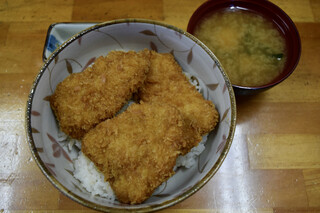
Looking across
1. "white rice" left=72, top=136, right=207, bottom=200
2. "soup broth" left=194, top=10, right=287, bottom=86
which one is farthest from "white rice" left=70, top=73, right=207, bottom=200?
"soup broth" left=194, top=10, right=287, bottom=86

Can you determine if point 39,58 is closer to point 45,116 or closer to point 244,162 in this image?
point 45,116

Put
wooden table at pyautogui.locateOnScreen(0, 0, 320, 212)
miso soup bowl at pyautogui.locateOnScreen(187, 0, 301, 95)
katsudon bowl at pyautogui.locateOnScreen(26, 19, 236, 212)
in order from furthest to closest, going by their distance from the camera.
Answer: miso soup bowl at pyautogui.locateOnScreen(187, 0, 301, 95) → wooden table at pyautogui.locateOnScreen(0, 0, 320, 212) → katsudon bowl at pyautogui.locateOnScreen(26, 19, 236, 212)

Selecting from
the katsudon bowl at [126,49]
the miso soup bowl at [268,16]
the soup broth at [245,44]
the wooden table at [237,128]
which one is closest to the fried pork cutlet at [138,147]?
the katsudon bowl at [126,49]

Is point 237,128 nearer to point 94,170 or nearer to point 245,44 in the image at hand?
point 245,44

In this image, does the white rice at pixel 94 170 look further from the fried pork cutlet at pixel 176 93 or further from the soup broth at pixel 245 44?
the soup broth at pixel 245 44

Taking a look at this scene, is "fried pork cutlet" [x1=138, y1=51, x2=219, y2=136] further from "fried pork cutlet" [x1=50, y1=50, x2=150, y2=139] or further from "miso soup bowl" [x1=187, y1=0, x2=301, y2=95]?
"miso soup bowl" [x1=187, y1=0, x2=301, y2=95]

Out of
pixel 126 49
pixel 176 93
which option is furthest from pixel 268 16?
pixel 126 49
